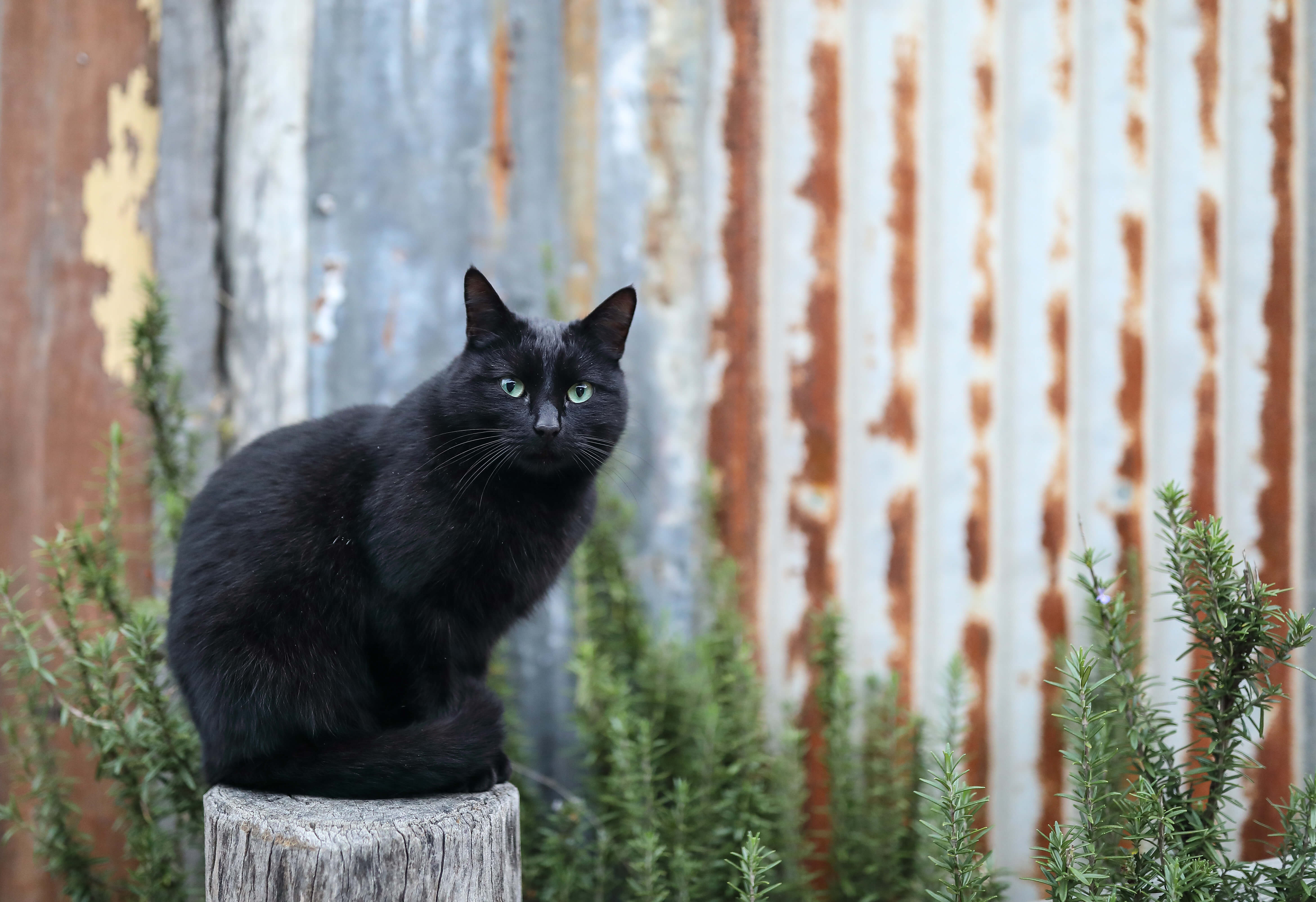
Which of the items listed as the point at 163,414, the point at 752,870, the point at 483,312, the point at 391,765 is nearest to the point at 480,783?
the point at 391,765

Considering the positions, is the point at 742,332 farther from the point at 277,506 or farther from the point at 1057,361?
the point at 277,506

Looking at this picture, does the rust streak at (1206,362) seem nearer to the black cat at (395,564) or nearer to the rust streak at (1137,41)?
the rust streak at (1137,41)

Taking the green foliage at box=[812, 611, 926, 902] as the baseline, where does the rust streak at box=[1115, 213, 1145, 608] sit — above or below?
above

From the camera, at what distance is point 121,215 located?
2.13 metres

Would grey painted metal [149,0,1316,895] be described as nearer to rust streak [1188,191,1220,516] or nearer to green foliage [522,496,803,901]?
rust streak [1188,191,1220,516]

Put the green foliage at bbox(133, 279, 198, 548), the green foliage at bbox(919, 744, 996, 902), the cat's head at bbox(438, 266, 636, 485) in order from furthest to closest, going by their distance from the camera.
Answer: the green foliage at bbox(133, 279, 198, 548) → the cat's head at bbox(438, 266, 636, 485) → the green foliage at bbox(919, 744, 996, 902)

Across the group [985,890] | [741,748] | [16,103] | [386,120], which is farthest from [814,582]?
[16,103]

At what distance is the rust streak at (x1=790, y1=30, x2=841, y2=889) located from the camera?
2.19m

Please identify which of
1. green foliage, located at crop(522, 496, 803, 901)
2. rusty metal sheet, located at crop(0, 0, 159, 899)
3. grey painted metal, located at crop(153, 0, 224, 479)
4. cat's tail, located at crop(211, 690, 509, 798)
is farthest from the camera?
grey painted metal, located at crop(153, 0, 224, 479)

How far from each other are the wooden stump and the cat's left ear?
0.71 metres

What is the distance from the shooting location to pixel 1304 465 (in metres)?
2.29

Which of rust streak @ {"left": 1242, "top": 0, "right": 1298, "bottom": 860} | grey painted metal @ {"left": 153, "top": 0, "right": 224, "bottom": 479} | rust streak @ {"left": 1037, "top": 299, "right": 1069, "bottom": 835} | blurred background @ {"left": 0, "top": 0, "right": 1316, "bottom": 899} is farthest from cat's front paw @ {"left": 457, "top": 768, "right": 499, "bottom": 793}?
rust streak @ {"left": 1242, "top": 0, "right": 1298, "bottom": 860}

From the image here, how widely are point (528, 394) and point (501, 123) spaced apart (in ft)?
3.34

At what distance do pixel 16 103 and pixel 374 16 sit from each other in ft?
2.62
